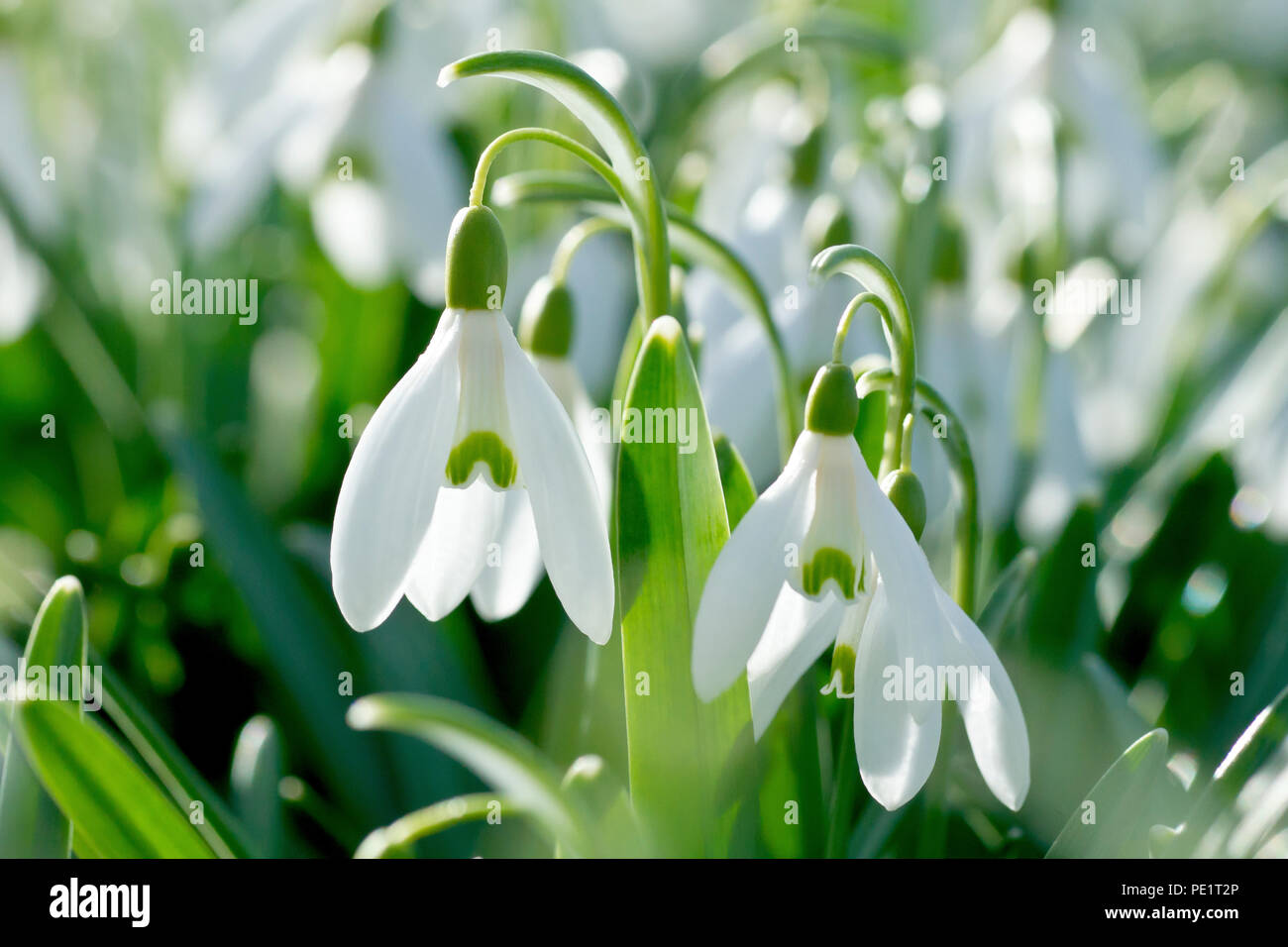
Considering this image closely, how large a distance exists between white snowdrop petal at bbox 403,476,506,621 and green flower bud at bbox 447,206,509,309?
113 mm

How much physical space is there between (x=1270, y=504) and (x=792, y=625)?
579 mm

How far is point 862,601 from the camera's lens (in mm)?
618

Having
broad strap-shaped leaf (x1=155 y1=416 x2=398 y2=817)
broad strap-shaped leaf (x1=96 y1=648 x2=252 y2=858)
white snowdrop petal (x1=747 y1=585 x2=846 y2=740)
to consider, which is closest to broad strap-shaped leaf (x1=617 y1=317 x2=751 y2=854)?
white snowdrop petal (x1=747 y1=585 x2=846 y2=740)

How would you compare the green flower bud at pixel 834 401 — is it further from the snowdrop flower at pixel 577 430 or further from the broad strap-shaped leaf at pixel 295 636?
the broad strap-shaped leaf at pixel 295 636

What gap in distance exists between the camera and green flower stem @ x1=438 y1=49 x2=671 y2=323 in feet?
1.97

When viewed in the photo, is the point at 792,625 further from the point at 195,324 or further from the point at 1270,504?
the point at 195,324

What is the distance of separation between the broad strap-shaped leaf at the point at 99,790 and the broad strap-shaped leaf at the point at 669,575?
252 millimetres

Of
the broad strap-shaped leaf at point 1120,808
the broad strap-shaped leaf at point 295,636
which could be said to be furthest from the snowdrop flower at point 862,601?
the broad strap-shaped leaf at point 295,636

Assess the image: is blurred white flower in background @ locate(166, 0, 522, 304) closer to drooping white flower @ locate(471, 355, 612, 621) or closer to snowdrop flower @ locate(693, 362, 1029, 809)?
drooping white flower @ locate(471, 355, 612, 621)

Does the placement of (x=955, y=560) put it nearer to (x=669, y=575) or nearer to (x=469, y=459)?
(x=669, y=575)

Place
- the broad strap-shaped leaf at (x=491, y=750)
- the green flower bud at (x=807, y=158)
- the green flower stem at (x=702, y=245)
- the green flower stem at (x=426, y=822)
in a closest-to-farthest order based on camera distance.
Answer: the broad strap-shaped leaf at (x=491, y=750), the green flower stem at (x=426, y=822), the green flower stem at (x=702, y=245), the green flower bud at (x=807, y=158)

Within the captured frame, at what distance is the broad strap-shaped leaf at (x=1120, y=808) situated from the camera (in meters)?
0.67

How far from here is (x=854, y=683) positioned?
624mm
